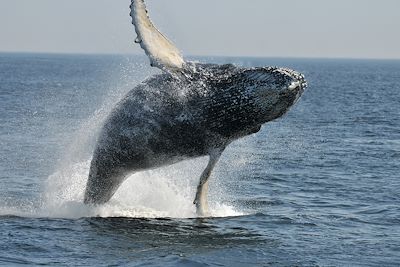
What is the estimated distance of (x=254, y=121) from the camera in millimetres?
14805

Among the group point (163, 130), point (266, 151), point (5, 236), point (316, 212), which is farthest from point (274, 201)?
point (266, 151)

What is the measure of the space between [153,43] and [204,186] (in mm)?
3028

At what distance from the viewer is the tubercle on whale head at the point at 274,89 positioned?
1410 cm

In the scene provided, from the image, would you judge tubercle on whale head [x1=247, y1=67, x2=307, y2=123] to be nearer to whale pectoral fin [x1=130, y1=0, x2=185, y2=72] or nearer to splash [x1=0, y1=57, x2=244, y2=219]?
whale pectoral fin [x1=130, y1=0, x2=185, y2=72]

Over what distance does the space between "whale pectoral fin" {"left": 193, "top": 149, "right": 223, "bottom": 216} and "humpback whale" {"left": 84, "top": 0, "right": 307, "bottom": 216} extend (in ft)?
0.06

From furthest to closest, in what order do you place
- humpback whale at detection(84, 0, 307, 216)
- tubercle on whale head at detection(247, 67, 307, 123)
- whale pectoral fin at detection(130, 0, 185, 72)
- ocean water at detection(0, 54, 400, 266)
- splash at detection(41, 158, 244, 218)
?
1. splash at detection(41, 158, 244, 218)
2. whale pectoral fin at detection(130, 0, 185, 72)
3. humpback whale at detection(84, 0, 307, 216)
4. tubercle on whale head at detection(247, 67, 307, 123)
5. ocean water at detection(0, 54, 400, 266)

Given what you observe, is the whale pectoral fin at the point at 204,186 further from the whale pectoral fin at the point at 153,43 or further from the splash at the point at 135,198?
the whale pectoral fin at the point at 153,43

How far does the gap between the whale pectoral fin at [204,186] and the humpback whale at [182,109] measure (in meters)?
0.02

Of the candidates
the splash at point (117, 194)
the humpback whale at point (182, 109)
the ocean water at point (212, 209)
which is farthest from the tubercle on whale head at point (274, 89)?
the splash at point (117, 194)

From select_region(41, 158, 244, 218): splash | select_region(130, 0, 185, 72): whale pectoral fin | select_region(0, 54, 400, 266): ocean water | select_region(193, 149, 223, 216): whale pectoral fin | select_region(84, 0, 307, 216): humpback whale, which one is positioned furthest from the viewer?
select_region(41, 158, 244, 218): splash

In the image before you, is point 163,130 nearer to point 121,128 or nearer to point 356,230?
point 121,128

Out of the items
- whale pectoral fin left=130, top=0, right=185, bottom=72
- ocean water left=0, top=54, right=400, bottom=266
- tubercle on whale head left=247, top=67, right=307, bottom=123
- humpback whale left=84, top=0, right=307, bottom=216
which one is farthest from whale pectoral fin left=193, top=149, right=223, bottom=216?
whale pectoral fin left=130, top=0, right=185, bottom=72

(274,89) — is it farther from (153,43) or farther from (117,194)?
(117,194)

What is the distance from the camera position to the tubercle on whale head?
46.3ft
